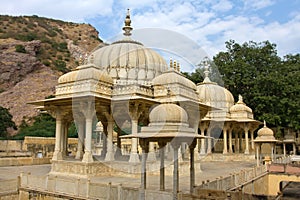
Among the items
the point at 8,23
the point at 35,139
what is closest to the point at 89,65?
the point at 35,139

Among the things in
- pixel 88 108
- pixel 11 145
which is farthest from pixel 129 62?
pixel 11 145

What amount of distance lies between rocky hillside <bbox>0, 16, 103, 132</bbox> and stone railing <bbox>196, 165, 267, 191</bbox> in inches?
1941

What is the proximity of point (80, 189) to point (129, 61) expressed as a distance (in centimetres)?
1092

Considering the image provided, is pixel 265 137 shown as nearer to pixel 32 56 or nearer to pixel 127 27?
pixel 127 27

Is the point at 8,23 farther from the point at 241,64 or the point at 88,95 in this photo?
the point at 88,95

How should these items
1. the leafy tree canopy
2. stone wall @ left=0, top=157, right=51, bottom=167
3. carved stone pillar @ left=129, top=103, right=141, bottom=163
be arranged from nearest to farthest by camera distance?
1. carved stone pillar @ left=129, top=103, right=141, bottom=163
2. stone wall @ left=0, top=157, right=51, bottom=167
3. the leafy tree canopy

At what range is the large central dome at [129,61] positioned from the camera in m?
19.7

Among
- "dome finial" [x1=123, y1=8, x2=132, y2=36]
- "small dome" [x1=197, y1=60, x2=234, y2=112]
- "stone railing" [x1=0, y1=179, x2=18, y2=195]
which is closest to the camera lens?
"stone railing" [x1=0, y1=179, x2=18, y2=195]

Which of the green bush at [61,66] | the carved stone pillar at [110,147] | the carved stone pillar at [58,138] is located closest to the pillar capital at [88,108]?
the carved stone pillar at [110,147]

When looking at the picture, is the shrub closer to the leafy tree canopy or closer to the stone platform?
the leafy tree canopy

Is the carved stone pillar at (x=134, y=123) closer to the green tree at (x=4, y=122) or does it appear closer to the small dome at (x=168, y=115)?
the small dome at (x=168, y=115)

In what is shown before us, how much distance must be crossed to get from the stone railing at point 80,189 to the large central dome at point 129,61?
8884 mm

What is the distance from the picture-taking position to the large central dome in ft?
64.5

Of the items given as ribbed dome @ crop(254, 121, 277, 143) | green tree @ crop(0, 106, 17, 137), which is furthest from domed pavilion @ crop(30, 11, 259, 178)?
green tree @ crop(0, 106, 17, 137)
